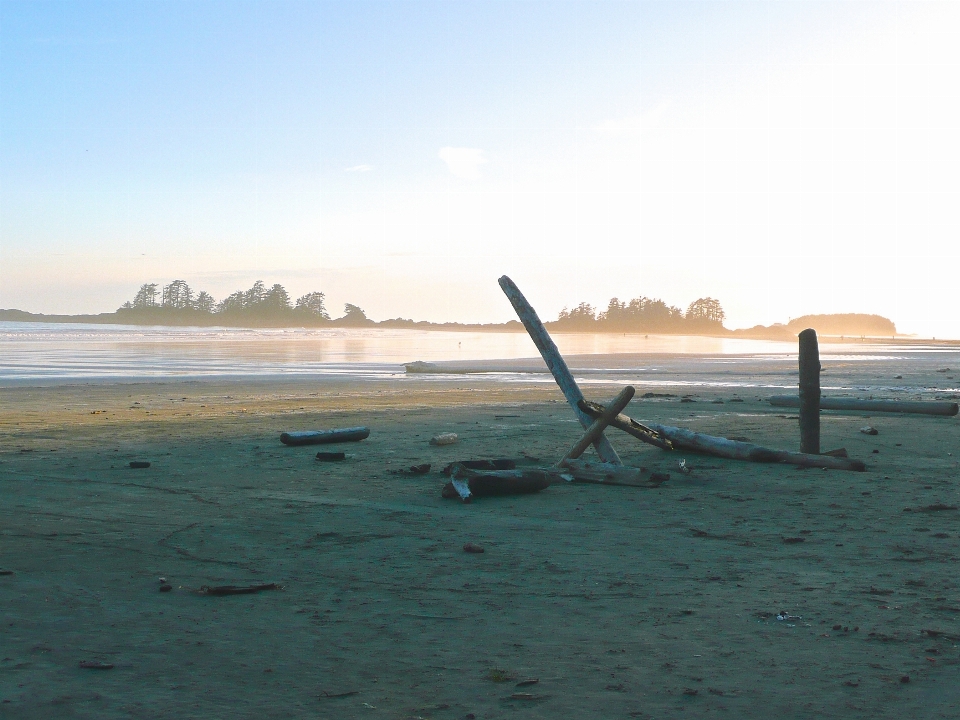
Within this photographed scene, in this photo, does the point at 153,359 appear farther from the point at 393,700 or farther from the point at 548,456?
the point at 393,700

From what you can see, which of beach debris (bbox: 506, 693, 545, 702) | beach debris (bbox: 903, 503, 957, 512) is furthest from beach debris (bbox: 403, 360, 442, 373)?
beach debris (bbox: 506, 693, 545, 702)

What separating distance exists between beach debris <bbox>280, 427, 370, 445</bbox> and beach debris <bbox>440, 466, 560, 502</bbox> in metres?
3.86

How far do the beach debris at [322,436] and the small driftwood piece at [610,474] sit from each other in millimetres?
3888

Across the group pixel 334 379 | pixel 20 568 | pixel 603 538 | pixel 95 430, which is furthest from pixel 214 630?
pixel 334 379

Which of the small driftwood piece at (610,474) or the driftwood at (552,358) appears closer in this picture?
the small driftwood piece at (610,474)

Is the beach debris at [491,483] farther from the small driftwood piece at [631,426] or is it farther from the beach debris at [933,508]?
the beach debris at [933,508]

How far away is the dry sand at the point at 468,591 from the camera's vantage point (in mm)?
3887

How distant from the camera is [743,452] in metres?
10.2

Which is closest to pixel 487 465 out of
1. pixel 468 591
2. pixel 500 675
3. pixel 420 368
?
pixel 468 591

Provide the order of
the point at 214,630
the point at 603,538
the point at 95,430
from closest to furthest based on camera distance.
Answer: the point at 214,630, the point at 603,538, the point at 95,430

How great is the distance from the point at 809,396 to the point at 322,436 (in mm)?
6418

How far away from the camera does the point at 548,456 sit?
10883 millimetres

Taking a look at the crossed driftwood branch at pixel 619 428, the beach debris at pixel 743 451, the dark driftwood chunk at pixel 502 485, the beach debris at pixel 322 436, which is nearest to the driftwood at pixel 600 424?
the crossed driftwood branch at pixel 619 428

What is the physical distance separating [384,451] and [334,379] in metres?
17.4
